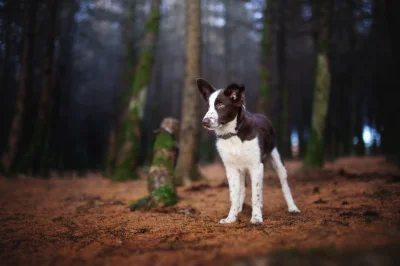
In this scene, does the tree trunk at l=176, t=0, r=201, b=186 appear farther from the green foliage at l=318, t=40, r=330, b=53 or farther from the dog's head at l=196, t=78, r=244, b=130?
the dog's head at l=196, t=78, r=244, b=130

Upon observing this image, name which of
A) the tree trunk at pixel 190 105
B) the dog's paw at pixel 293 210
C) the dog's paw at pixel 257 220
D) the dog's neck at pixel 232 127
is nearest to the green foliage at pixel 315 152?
the tree trunk at pixel 190 105

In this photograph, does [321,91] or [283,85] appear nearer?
[321,91]

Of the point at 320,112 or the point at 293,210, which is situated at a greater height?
the point at 320,112

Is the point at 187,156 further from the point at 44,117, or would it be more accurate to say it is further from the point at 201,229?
the point at 44,117

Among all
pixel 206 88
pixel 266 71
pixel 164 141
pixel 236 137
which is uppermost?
pixel 266 71

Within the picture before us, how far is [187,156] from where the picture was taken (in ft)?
32.8

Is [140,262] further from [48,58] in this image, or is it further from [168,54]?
Result: [168,54]

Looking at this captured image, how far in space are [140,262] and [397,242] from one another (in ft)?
7.54

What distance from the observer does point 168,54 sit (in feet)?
101

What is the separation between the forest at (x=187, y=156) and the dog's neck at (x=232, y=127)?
144cm

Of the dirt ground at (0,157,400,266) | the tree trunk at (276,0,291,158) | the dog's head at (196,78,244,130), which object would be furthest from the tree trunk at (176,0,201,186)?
the tree trunk at (276,0,291,158)

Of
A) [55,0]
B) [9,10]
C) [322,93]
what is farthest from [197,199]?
[55,0]

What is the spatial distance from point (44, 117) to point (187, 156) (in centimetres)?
827

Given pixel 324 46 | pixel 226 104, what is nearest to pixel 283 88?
pixel 324 46
